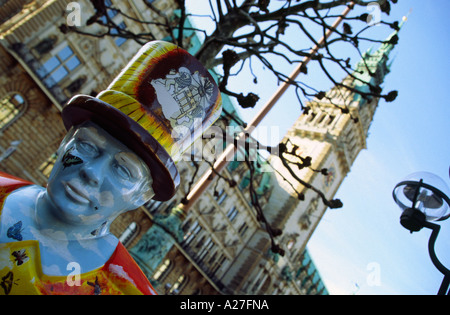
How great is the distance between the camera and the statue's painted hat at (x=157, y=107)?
2.28 m

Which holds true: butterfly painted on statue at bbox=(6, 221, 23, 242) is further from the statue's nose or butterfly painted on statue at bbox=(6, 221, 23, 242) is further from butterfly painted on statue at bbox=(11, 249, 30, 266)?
the statue's nose

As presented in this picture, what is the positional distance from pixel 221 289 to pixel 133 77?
24721 mm

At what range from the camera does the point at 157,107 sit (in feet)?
8.10

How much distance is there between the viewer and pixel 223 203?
24.7 metres

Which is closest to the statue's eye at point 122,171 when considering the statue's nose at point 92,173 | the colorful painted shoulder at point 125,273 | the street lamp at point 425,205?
the statue's nose at point 92,173

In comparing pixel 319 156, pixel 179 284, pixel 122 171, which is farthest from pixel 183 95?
pixel 319 156

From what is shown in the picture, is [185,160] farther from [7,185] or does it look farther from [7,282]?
[7,282]

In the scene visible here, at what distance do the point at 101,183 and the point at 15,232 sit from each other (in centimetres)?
59

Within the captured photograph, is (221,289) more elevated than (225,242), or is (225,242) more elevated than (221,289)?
(225,242)

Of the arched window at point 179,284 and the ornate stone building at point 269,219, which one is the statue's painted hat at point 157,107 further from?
the arched window at point 179,284

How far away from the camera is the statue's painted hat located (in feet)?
7.47
